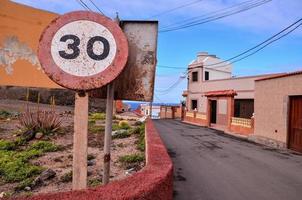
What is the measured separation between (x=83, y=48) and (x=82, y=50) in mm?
19

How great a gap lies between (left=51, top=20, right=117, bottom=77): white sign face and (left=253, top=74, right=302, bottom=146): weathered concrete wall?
50.1 ft

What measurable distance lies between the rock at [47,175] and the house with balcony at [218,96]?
1741cm

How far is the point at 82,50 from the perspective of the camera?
3.26 m

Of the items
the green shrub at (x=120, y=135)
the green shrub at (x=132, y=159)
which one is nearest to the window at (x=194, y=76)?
the green shrub at (x=120, y=135)

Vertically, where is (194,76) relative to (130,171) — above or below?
above

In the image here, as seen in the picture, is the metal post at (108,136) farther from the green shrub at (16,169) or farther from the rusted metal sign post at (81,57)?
the green shrub at (16,169)

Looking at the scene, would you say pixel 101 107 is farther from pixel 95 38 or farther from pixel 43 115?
pixel 95 38

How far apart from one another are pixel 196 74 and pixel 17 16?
3329 centimetres

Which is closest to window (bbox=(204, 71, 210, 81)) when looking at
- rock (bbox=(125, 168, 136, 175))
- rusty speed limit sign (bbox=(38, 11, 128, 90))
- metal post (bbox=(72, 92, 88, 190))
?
rock (bbox=(125, 168, 136, 175))

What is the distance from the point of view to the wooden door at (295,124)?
16.7 metres

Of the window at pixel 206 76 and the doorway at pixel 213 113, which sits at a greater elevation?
the window at pixel 206 76

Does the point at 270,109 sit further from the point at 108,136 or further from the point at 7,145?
the point at 108,136

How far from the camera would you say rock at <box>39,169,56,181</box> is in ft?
25.0

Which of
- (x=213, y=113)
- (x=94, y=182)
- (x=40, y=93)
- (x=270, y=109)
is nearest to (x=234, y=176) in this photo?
(x=94, y=182)
